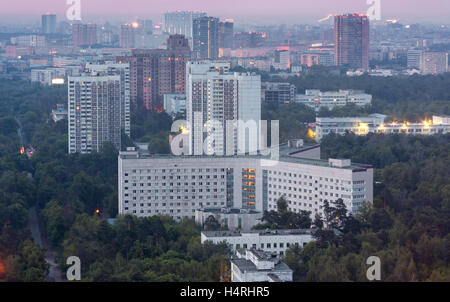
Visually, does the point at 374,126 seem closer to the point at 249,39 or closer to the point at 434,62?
the point at 249,39

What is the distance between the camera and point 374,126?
75.4ft

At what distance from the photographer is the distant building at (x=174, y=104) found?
24375 mm

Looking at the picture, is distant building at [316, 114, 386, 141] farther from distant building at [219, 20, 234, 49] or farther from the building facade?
distant building at [219, 20, 234, 49]

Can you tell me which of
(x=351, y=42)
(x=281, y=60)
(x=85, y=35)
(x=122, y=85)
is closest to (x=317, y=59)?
(x=281, y=60)

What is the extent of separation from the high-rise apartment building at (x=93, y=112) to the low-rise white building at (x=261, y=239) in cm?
979

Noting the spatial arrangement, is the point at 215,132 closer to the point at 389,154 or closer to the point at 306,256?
the point at 389,154

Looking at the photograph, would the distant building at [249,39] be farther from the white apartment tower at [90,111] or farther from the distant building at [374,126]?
the white apartment tower at [90,111]

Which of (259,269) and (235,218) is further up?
(259,269)

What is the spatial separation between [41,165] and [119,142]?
276cm

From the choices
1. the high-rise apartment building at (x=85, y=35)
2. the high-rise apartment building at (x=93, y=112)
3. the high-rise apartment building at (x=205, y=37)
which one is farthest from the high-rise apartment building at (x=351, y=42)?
the high-rise apartment building at (x=93, y=112)

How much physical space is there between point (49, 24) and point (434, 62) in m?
16.9
